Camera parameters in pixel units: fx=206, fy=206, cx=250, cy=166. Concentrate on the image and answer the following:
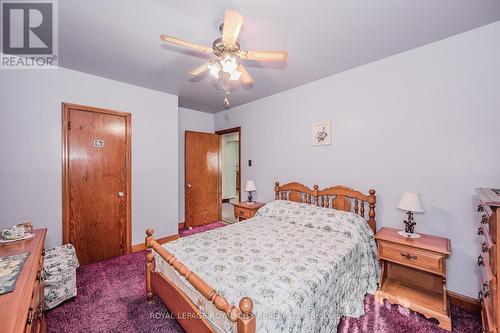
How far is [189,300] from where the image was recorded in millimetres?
1537

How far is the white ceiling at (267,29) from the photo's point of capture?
1679 millimetres

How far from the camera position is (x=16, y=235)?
1693 millimetres

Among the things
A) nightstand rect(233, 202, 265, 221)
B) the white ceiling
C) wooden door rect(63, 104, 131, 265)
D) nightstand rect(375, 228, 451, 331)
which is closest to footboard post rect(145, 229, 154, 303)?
wooden door rect(63, 104, 131, 265)

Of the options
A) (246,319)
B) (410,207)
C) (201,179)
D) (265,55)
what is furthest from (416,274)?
(201,179)

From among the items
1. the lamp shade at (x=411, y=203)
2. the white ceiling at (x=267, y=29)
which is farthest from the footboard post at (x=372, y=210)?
the white ceiling at (x=267, y=29)

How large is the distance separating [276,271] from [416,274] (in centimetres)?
192

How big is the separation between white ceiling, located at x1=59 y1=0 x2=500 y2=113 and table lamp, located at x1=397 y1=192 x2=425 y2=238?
1.62 metres

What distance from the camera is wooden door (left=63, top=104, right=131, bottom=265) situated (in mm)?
2783

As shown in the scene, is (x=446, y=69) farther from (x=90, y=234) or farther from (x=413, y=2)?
(x=90, y=234)

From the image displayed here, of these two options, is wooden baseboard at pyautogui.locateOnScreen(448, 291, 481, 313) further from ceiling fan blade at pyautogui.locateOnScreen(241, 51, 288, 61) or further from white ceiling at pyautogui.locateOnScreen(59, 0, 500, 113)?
ceiling fan blade at pyautogui.locateOnScreen(241, 51, 288, 61)

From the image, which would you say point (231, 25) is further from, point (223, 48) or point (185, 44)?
point (185, 44)

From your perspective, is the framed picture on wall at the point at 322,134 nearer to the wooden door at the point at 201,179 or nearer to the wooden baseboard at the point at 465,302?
the wooden baseboard at the point at 465,302

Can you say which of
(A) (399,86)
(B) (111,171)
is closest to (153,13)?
(B) (111,171)

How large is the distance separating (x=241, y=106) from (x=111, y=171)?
8.71 ft
